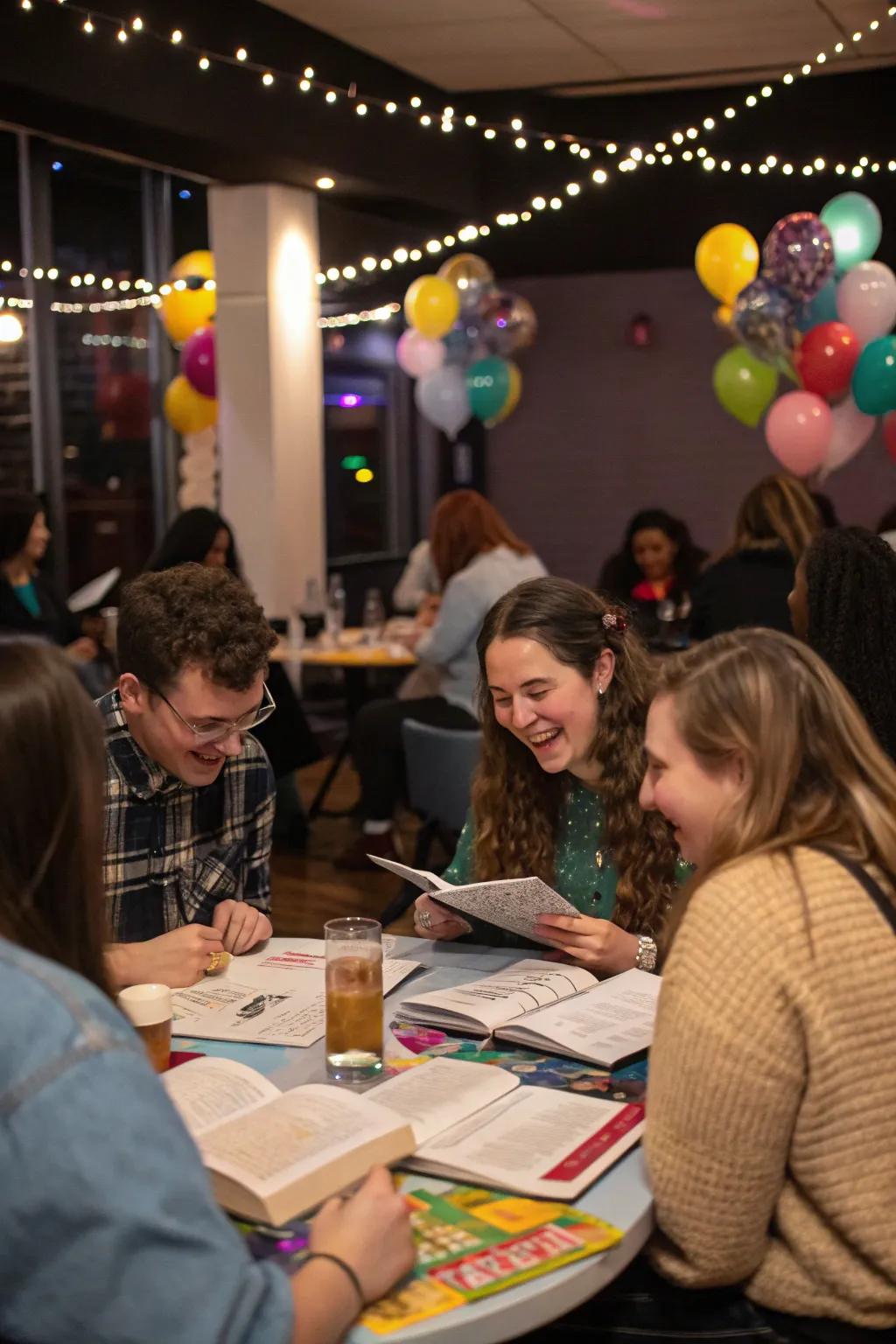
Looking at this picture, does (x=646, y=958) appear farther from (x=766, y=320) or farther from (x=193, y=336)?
(x=193, y=336)

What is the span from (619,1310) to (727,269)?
18.0 feet

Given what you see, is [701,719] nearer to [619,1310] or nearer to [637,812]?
[619,1310]

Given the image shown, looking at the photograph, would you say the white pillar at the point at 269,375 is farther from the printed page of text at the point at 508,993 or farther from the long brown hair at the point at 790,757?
the long brown hair at the point at 790,757

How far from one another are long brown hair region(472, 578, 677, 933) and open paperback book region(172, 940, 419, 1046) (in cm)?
34

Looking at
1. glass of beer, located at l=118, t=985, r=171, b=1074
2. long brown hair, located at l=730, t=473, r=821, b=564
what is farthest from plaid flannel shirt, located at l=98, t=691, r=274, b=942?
long brown hair, located at l=730, t=473, r=821, b=564

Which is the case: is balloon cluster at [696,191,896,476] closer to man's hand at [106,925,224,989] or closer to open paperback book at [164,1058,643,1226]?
man's hand at [106,925,224,989]

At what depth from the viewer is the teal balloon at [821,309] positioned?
602 cm

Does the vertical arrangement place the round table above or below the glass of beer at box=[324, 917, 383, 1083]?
below

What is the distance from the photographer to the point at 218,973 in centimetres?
216

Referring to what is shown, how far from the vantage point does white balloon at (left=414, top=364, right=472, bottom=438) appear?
7242 millimetres

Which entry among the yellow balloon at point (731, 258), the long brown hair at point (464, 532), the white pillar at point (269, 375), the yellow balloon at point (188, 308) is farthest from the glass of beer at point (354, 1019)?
the yellow balloon at point (188, 308)

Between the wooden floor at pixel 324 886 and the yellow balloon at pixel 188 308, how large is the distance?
260 cm

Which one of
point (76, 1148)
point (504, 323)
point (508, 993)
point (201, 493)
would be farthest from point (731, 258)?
point (76, 1148)

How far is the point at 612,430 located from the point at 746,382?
2.80 metres
